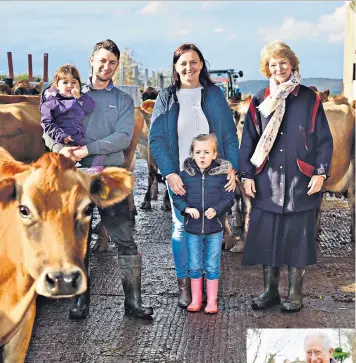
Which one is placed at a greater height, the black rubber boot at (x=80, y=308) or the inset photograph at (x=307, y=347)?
the inset photograph at (x=307, y=347)

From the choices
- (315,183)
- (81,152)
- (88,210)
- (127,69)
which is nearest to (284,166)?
(315,183)

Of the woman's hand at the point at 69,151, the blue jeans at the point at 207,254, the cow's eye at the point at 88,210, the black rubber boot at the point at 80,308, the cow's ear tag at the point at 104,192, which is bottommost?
the black rubber boot at the point at 80,308

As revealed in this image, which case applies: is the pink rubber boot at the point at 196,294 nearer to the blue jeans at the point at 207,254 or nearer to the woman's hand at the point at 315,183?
the blue jeans at the point at 207,254

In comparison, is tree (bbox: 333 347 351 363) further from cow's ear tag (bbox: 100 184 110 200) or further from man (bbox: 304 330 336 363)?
cow's ear tag (bbox: 100 184 110 200)

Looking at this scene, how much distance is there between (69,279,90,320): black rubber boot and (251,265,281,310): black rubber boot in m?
1.06

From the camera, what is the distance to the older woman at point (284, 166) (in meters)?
4.58

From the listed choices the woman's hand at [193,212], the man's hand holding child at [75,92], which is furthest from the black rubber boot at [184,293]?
the man's hand holding child at [75,92]

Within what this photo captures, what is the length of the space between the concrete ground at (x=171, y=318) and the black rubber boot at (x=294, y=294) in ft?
0.15

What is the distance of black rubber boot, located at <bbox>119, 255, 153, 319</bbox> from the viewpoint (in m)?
4.54

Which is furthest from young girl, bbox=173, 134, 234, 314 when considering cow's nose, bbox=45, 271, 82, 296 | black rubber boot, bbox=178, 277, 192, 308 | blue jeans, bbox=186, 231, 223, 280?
cow's nose, bbox=45, 271, 82, 296

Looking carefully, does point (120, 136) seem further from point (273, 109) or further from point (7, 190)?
point (7, 190)

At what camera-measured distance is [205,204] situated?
4609mm

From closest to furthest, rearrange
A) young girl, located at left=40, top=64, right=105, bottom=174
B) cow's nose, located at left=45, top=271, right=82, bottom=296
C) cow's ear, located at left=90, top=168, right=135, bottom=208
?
1. cow's nose, located at left=45, top=271, right=82, bottom=296
2. cow's ear, located at left=90, top=168, right=135, bottom=208
3. young girl, located at left=40, top=64, right=105, bottom=174

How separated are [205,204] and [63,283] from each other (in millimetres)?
2061
